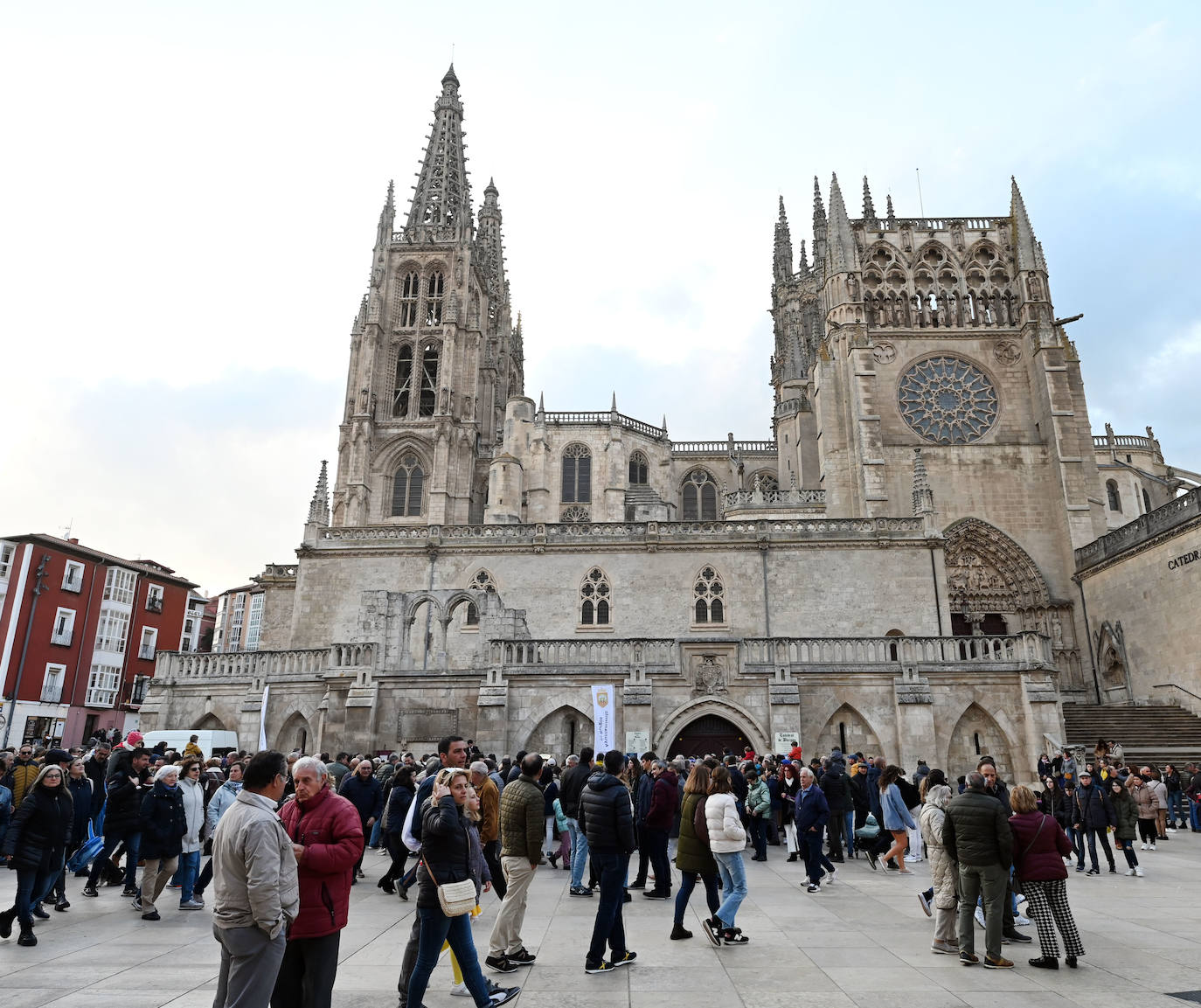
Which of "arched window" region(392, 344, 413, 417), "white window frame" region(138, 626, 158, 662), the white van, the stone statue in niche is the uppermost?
"arched window" region(392, 344, 413, 417)

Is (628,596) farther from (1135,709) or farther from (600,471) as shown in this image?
(600,471)

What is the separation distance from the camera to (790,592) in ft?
95.5

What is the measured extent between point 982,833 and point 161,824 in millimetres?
8468

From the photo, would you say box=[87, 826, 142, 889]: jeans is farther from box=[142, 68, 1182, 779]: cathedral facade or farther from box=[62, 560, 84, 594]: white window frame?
box=[62, 560, 84, 594]: white window frame

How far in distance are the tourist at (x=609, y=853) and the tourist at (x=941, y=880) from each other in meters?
2.91

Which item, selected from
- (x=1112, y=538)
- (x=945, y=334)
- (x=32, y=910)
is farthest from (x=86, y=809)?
(x=945, y=334)

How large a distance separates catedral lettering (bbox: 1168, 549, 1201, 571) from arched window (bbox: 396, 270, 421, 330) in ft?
158

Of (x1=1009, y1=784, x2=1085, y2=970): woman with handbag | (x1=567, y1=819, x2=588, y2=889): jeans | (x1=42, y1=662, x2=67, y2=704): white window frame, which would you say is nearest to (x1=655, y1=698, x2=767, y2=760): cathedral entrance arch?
(x1=567, y1=819, x2=588, y2=889): jeans

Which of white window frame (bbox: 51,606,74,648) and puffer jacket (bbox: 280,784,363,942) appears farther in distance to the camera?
white window frame (bbox: 51,606,74,648)

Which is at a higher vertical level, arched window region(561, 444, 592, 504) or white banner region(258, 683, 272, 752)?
arched window region(561, 444, 592, 504)

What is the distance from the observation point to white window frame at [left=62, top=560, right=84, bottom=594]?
4066 cm

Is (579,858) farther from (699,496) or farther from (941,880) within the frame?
(699,496)

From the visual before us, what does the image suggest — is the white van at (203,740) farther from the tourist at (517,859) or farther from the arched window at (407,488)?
the arched window at (407,488)

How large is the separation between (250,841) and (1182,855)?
647 inches
